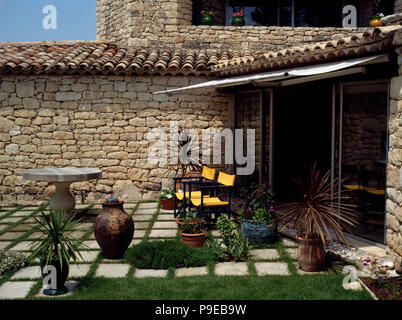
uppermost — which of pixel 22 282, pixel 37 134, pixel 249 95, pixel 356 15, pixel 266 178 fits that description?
pixel 356 15

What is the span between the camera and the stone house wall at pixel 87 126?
32.7 ft

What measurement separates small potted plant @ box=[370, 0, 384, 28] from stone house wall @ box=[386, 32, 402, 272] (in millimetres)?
6579

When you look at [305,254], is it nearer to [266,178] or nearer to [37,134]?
[266,178]

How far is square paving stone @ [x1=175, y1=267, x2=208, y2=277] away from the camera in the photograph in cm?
551

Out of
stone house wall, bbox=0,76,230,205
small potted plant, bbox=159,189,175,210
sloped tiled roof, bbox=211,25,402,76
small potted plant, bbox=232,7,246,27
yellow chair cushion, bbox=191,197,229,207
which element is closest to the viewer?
sloped tiled roof, bbox=211,25,402,76

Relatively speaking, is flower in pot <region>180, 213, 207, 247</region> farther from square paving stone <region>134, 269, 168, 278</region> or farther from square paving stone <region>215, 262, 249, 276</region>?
square paving stone <region>134, 269, 168, 278</region>

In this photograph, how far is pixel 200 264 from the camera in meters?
5.83

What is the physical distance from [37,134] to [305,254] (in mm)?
7039

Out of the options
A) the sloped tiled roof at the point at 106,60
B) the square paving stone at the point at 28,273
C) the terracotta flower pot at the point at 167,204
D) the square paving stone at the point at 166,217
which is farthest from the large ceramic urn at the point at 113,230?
the sloped tiled roof at the point at 106,60

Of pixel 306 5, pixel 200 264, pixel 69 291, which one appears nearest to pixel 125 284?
pixel 69 291

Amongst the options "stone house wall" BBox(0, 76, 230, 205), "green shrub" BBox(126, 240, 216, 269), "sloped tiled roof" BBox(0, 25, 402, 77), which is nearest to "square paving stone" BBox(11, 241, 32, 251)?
"green shrub" BBox(126, 240, 216, 269)

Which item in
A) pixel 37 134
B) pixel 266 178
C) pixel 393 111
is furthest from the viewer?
pixel 37 134

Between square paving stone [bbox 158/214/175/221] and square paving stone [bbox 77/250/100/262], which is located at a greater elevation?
square paving stone [bbox 158/214/175/221]
